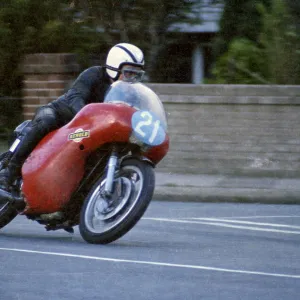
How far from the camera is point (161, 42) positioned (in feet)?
62.5

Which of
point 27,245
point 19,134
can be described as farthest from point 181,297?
point 19,134

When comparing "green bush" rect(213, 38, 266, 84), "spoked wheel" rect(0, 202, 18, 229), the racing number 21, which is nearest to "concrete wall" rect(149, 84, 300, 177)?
"green bush" rect(213, 38, 266, 84)

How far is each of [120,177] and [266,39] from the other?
8.45 m

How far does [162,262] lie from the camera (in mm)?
8883

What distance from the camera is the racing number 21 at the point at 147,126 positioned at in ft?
31.2

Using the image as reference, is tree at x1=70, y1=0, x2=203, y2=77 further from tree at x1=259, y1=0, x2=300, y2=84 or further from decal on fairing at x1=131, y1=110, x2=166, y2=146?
decal on fairing at x1=131, y1=110, x2=166, y2=146

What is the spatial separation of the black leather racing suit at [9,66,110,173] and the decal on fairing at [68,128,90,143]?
0.94ft

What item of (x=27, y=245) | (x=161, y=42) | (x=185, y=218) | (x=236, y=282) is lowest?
(x=161, y=42)

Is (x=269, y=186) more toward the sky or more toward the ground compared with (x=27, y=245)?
more toward the ground

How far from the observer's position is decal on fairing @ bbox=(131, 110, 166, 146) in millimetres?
9523

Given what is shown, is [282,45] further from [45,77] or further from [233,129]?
[45,77]

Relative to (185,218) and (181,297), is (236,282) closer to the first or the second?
(181,297)

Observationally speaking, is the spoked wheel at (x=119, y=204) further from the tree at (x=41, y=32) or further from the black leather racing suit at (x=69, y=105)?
the tree at (x=41, y=32)

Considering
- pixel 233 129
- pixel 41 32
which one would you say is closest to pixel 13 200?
pixel 233 129
